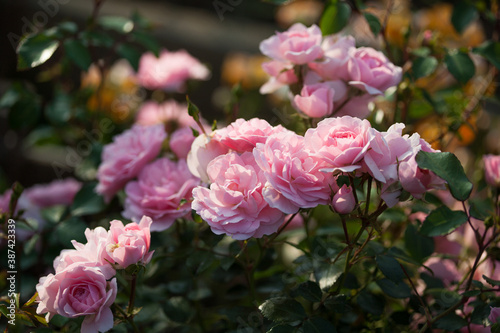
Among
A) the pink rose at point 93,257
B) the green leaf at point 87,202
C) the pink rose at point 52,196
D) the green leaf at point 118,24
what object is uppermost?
the green leaf at point 118,24

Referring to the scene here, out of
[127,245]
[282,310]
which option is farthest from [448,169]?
[127,245]

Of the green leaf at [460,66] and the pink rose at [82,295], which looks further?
the green leaf at [460,66]

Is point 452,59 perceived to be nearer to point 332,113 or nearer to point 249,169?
point 332,113

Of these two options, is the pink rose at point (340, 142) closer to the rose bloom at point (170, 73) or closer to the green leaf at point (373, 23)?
the green leaf at point (373, 23)

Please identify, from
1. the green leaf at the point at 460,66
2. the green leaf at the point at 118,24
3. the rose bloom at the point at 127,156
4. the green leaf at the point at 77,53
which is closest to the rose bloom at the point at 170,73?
the green leaf at the point at 118,24

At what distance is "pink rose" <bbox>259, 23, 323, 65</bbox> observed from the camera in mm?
746

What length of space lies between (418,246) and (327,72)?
32cm

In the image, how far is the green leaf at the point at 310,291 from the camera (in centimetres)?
67

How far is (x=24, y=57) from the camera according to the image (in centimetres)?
90

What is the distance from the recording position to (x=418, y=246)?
814mm

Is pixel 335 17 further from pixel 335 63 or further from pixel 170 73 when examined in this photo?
pixel 170 73

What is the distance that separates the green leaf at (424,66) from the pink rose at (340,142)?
354 mm

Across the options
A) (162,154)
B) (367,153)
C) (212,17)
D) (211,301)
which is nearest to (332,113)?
(367,153)

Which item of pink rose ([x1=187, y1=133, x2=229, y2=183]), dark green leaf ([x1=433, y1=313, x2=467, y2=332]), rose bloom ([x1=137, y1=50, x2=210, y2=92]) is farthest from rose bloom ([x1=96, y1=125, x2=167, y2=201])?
dark green leaf ([x1=433, y1=313, x2=467, y2=332])
